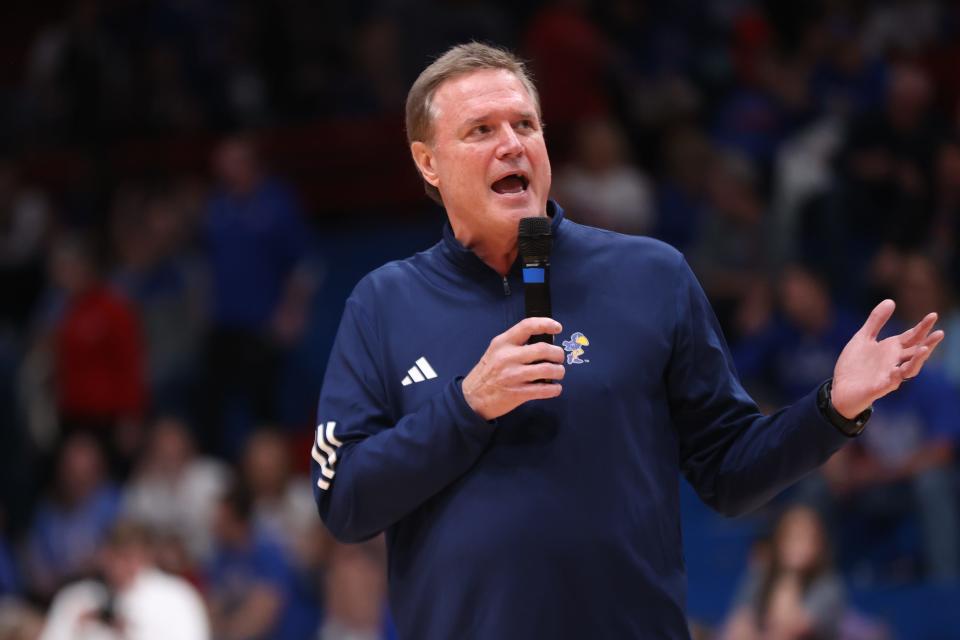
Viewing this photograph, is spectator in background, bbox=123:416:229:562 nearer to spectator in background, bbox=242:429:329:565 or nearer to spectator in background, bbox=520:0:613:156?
spectator in background, bbox=242:429:329:565

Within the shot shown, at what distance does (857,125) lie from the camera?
9109 mm

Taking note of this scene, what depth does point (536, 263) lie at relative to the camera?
2883 mm

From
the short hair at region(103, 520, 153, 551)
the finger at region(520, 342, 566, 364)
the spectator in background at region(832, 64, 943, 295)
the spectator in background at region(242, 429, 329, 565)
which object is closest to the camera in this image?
the finger at region(520, 342, 566, 364)

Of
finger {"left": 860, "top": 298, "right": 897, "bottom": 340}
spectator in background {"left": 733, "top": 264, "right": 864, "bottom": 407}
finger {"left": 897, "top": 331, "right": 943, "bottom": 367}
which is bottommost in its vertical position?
spectator in background {"left": 733, "top": 264, "right": 864, "bottom": 407}

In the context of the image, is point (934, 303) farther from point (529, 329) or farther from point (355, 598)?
point (529, 329)

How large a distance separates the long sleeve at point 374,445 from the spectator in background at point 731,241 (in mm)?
6470

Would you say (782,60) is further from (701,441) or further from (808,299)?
(701,441)

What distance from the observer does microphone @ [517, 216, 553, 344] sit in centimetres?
286

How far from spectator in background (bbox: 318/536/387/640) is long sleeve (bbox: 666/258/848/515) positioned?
524cm

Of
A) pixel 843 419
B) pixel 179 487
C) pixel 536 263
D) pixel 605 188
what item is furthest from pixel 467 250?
pixel 605 188

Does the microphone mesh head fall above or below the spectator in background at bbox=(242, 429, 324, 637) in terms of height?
above

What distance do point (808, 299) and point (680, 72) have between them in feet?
11.7

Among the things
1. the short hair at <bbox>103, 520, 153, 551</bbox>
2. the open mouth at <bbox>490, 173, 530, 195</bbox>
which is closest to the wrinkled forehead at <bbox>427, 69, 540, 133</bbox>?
the open mouth at <bbox>490, 173, 530, 195</bbox>

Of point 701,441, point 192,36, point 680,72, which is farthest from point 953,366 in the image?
point 192,36
